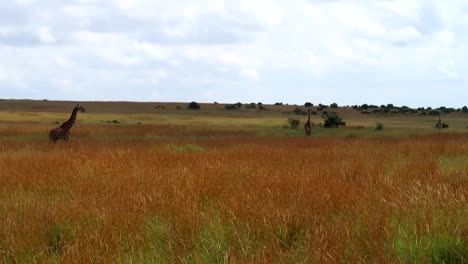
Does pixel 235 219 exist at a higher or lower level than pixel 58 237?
higher

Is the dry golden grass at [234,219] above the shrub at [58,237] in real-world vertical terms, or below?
above

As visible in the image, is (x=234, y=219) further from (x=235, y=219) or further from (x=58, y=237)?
(x=58, y=237)

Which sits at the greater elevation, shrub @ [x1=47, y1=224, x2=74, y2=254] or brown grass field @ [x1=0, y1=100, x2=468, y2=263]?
brown grass field @ [x1=0, y1=100, x2=468, y2=263]

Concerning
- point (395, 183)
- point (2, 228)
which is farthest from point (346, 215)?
point (2, 228)

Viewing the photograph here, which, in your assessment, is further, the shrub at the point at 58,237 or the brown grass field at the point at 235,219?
the shrub at the point at 58,237

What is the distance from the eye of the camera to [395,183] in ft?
21.2

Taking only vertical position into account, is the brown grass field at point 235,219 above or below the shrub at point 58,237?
above

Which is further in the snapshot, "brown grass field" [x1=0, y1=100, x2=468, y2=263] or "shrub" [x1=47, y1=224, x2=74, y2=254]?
"shrub" [x1=47, y1=224, x2=74, y2=254]

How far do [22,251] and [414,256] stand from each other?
2.85 m

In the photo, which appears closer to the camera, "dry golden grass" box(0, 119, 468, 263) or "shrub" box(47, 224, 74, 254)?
"dry golden grass" box(0, 119, 468, 263)

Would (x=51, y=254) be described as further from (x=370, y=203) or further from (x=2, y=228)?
(x=370, y=203)

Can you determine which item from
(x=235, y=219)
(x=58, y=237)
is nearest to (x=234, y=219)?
(x=235, y=219)

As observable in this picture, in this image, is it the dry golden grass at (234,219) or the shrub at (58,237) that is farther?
the shrub at (58,237)

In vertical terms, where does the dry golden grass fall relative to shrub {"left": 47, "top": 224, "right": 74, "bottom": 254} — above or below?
above
